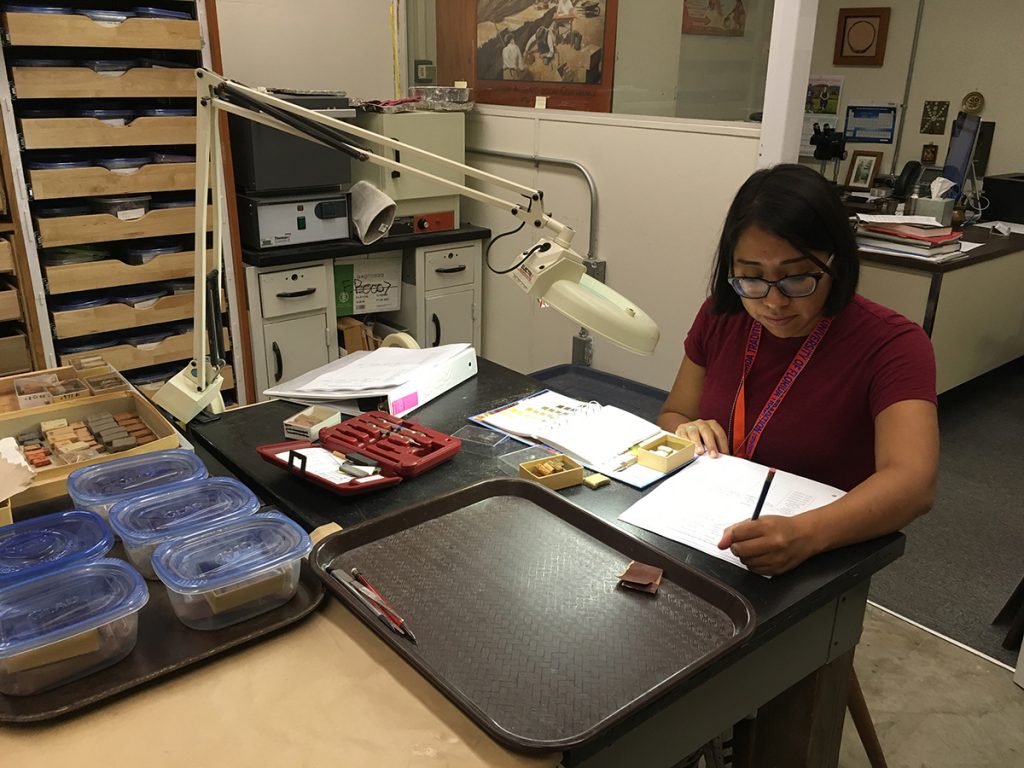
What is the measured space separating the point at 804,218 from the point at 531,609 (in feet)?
2.65

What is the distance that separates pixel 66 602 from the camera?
0.97 metres

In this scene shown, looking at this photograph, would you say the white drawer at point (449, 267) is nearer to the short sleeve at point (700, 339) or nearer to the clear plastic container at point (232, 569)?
the short sleeve at point (700, 339)

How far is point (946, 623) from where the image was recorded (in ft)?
7.61

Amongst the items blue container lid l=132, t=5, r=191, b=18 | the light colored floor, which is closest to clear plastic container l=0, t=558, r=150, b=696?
the light colored floor

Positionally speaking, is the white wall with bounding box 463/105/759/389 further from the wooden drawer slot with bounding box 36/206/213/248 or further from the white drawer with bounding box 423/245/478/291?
the wooden drawer slot with bounding box 36/206/213/248

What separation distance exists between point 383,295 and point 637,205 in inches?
46.4

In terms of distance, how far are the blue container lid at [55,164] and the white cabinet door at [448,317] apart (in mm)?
1367

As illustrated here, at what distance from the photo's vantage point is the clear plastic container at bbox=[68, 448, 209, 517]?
1.20 m

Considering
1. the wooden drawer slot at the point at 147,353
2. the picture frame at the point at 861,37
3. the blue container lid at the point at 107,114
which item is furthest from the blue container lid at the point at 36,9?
the picture frame at the point at 861,37

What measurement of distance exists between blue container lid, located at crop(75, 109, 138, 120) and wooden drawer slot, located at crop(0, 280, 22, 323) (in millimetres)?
615

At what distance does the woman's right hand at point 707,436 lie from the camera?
5.08ft

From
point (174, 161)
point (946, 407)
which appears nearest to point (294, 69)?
point (174, 161)

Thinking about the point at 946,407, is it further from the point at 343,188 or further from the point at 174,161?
the point at 174,161

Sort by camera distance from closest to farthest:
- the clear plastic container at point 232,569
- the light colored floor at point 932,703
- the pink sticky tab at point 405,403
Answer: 1. the clear plastic container at point 232,569
2. the pink sticky tab at point 405,403
3. the light colored floor at point 932,703
